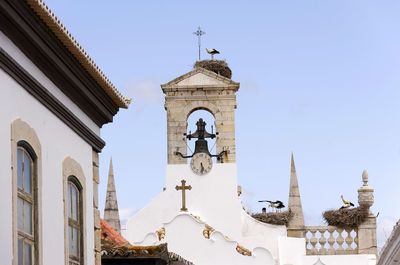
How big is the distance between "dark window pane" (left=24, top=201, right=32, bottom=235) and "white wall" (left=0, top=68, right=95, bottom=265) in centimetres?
39

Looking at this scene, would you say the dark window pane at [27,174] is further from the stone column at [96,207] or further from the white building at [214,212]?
the white building at [214,212]

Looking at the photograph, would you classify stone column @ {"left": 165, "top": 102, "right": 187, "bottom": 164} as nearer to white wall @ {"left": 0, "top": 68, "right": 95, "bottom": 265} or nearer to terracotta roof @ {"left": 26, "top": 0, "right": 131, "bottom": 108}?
terracotta roof @ {"left": 26, "top": 0, "right": 131, "bottom": 108}

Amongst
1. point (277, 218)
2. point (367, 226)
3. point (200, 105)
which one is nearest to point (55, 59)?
point (277, 218)

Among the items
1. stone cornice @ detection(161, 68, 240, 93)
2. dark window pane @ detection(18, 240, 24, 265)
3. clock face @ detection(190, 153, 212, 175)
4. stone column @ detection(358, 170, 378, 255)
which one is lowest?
dark window pane @ detection(18, 240, 24, 265)

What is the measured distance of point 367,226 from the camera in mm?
40125

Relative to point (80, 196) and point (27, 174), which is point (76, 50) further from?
point (80, 196)

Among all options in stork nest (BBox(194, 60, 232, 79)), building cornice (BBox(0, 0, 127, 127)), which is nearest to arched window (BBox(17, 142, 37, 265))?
building cornice (BBox(0, 0, 127, 127))

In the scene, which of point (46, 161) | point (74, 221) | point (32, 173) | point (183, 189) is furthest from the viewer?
point (183, 189)

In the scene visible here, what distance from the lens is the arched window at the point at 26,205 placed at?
1397 cm

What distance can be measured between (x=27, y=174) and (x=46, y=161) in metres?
0.73

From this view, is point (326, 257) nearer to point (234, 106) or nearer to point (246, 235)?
point (246, 235)

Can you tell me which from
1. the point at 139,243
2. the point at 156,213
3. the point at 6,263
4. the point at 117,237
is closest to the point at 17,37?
the point at 6,263

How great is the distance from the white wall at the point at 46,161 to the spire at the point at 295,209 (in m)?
23.0

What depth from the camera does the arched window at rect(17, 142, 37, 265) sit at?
45.8 ft
